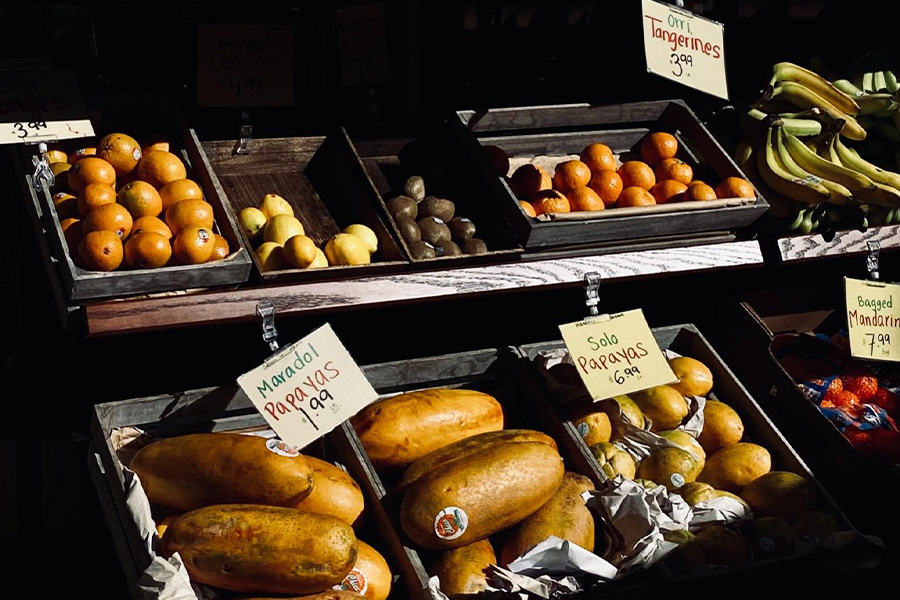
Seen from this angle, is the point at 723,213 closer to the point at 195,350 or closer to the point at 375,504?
the point at 375,504

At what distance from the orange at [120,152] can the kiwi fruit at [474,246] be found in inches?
33.0

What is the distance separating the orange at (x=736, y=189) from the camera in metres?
2.72

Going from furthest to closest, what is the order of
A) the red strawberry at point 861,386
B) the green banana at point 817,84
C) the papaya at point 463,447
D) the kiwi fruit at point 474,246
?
the green banana at point 817,84
the red strawberry at point 861,386
the kiwi fruit at point 474,246
the papaya at point 463,447

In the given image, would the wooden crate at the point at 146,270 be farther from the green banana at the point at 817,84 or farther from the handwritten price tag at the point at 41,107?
the green banana at the point at 817,84

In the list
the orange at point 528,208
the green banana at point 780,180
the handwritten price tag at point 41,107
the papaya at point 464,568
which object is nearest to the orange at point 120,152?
the handwritten price tag at point 41,107

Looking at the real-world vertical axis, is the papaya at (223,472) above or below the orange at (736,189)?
below

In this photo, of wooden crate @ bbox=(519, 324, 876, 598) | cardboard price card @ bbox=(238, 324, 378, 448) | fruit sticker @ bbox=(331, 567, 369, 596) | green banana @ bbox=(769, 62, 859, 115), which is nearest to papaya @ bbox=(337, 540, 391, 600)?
fruit sticker @ bbox=(331, 567, 369, 596)

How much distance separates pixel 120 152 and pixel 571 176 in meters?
1.18

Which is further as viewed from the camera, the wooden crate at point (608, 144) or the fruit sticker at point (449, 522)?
the wooden crate at point (608, 144)

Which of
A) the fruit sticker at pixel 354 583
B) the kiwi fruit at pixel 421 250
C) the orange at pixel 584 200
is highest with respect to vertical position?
the orange at pixel 584 200

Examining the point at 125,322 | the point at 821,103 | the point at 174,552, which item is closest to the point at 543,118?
the point at 821,103

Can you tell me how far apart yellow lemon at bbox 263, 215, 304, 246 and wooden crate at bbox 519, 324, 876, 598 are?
2.32 ft

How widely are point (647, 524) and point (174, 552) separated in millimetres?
1003

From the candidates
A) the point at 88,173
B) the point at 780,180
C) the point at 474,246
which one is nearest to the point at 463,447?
the point at 474,246
